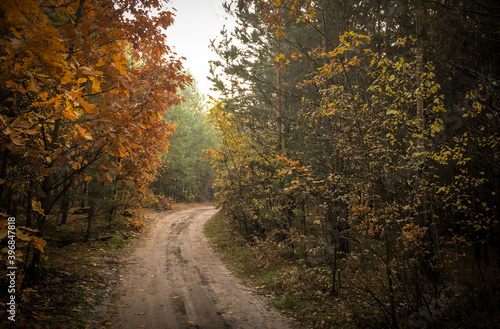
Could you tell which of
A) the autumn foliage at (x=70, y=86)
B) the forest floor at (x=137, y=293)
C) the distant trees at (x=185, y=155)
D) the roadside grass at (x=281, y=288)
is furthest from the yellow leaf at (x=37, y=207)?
the distant trees at (x=185, y=155)

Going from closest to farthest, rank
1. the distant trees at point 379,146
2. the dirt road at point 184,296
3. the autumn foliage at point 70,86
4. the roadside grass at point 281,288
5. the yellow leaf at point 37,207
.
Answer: the autumn foliage at point 70,86, the yellow leaf at point 37,207, the distant trees at point 379,146, the dirt road at point 184,296, the roadside grass at point 281,288

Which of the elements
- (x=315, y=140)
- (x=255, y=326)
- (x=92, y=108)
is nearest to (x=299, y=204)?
(x=315, y=140)

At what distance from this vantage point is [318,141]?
6395mm

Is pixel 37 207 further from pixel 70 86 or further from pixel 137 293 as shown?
pixel 137 293

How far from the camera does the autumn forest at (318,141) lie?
3.60m

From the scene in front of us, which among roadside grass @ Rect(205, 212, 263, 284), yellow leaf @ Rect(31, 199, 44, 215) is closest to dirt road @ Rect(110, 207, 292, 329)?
roadside grass @ Rect(205, 212, 263, 284)

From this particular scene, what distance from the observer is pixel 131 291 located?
732 cm

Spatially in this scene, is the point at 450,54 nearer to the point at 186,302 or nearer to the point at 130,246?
the point at 186,302

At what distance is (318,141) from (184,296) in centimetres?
549

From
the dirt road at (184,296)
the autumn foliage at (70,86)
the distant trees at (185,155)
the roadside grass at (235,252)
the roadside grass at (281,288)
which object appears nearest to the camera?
the autumn foliage at (70,86)

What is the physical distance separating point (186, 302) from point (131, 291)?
174cm

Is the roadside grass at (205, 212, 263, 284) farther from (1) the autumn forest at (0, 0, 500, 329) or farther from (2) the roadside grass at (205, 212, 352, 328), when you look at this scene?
(1) the autumn forest at (0, 0, 500, 329)

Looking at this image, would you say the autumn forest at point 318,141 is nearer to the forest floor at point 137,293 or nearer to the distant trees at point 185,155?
the forest floor at point 137,293

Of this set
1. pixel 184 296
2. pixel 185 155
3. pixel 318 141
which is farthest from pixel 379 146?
pixel 185 155
